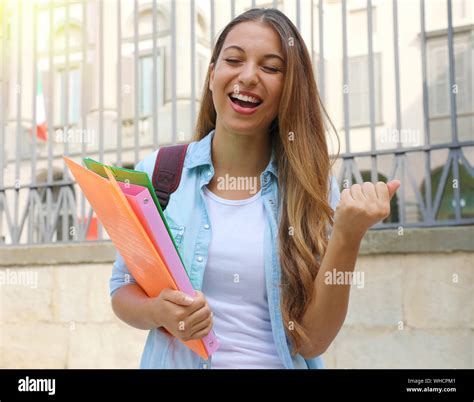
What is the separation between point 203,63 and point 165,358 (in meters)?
5.17

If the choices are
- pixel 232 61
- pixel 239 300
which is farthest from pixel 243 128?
pixel 239 300

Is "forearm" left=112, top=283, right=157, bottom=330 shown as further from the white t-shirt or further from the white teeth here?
the white teeth

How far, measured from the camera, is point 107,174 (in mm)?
1255

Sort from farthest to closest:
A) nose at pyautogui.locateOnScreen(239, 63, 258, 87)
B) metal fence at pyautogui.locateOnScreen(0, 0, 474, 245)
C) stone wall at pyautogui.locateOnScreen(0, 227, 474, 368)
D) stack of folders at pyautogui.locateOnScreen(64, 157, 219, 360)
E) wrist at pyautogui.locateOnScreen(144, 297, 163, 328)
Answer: metal fence at pyautogui.locateOnScreen(0, 0, 474, 245) → stone wall at pyautogui.locateOnScreen(0, 227, 474, 368) → nose at pyautogui.locateOnScreen(239, 63, 258, 87) → wrist at pyautogui.locateOnScreen(144, 297, 163, 328) → stack of folders at pyautogui.locateOnScreen(64, 157, 219, 360)

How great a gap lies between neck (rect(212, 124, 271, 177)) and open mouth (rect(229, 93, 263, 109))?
0.07m

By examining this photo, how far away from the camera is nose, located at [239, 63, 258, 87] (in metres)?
1.49

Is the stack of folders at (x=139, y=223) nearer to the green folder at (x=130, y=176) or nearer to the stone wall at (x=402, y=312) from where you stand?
the green folder at (x=130, y=176)

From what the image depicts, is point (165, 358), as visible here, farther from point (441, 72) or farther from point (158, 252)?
point (441, 72)

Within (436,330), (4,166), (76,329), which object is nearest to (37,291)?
(76,329)

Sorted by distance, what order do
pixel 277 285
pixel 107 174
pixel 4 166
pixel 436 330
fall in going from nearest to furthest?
1. pixel 107 174
2. pixel 277 285
3. pixel 436 330
4. pixel 4 166

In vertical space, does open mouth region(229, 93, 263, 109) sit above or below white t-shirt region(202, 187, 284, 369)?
above

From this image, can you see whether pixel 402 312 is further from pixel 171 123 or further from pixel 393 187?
pixel 393 187

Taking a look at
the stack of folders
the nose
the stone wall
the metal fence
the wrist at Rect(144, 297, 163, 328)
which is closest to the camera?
the stack of folders

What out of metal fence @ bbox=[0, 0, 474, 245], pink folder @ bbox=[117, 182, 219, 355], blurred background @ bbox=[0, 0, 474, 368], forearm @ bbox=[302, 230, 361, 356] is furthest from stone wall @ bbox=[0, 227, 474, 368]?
pink folder @ bbox=[117, 182, 219, 355]
